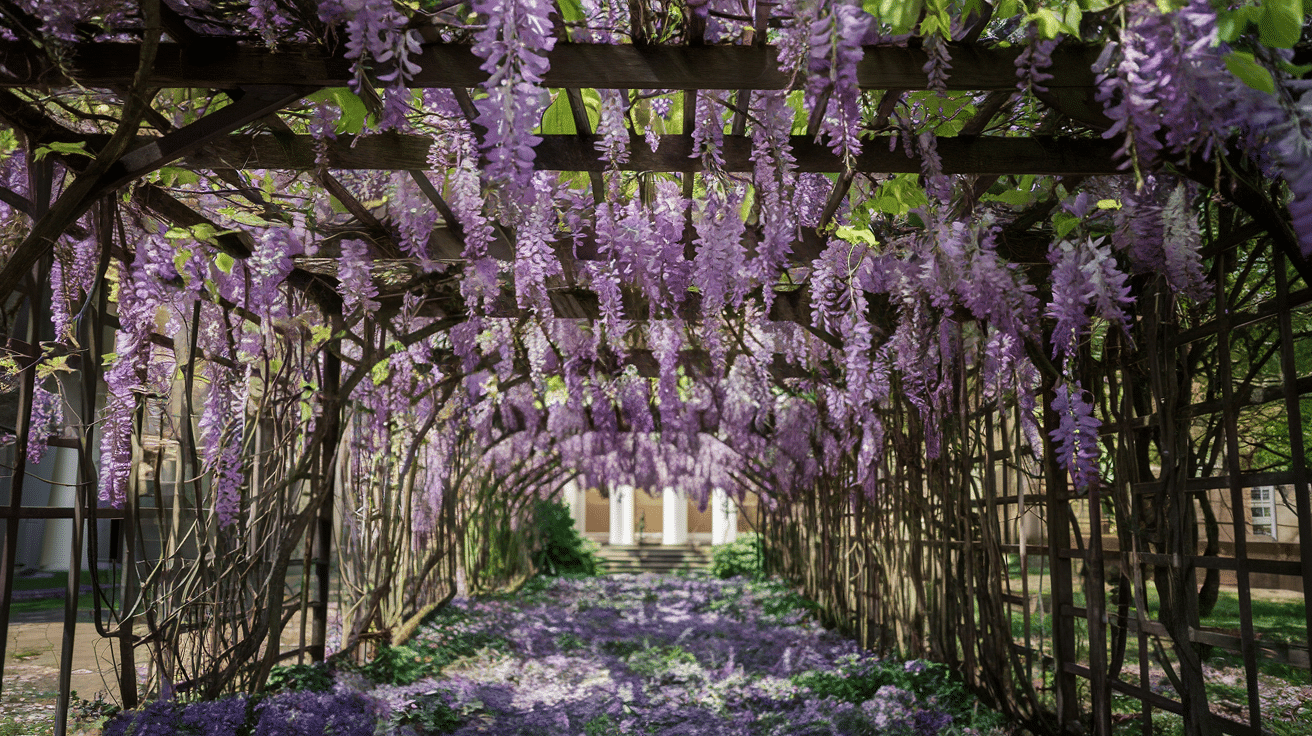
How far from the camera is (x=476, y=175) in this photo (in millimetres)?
2738

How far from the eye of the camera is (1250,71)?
1.69 metres

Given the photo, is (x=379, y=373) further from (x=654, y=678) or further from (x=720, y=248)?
(x=720, y=248)

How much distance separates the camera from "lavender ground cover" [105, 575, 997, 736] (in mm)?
3695

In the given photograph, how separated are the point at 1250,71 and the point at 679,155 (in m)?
1.35

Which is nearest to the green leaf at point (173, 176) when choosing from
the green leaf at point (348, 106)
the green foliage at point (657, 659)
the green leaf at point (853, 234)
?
the green leaf at point (348, 106)

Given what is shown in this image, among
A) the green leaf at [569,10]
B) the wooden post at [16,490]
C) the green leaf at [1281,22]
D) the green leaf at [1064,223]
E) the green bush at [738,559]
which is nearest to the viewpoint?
the green leaf at [1281,22]

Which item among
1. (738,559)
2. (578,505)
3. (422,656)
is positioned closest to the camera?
(422,656)

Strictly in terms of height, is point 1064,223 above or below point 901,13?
below

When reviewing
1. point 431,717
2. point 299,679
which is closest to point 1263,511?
point 431,717

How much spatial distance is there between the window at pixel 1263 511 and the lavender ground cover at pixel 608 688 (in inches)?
52.5

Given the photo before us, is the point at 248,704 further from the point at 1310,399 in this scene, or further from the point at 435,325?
the point at 1310,399

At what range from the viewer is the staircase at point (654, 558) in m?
16.8

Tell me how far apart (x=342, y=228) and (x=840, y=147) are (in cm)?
217

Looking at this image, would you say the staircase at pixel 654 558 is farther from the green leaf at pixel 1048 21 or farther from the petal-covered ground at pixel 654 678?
the green leaf at pixel 1048 21
